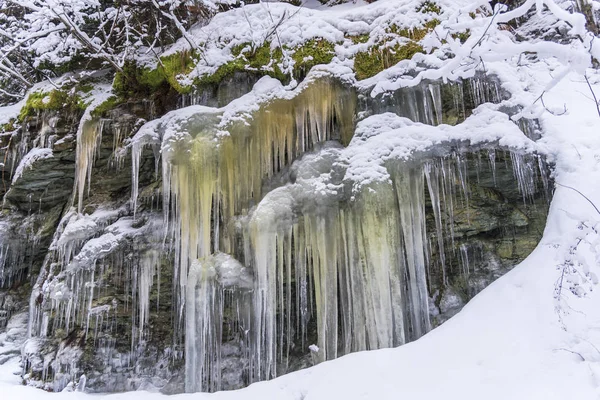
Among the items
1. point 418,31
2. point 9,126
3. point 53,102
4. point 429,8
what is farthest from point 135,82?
point 429,8

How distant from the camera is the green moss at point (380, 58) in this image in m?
6.06

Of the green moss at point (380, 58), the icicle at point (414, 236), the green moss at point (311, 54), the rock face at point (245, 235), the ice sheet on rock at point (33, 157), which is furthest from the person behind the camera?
the ice sheet on rock at point (33, 157)

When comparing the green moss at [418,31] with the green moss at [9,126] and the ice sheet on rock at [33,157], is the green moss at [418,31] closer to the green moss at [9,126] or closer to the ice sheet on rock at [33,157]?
the ice sheet on rock at [33,157]

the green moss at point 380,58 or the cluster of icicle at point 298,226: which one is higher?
the green moss at point 380,58

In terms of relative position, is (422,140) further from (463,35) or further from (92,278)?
(92,278)

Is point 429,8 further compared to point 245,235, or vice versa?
point 429,8

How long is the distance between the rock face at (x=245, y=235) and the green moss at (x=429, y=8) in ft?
3.89

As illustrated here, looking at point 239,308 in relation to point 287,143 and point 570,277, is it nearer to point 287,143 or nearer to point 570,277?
point 287,143

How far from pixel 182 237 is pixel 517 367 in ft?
14.3

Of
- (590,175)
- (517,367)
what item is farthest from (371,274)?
(590,175)

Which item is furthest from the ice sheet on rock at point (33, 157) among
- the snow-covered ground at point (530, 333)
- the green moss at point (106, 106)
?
the snow-covered ground at point (530, 333)

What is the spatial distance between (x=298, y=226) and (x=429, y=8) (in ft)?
11.8

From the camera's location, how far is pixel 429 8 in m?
6.21

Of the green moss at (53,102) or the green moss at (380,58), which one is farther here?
the green moss at (53,102)
